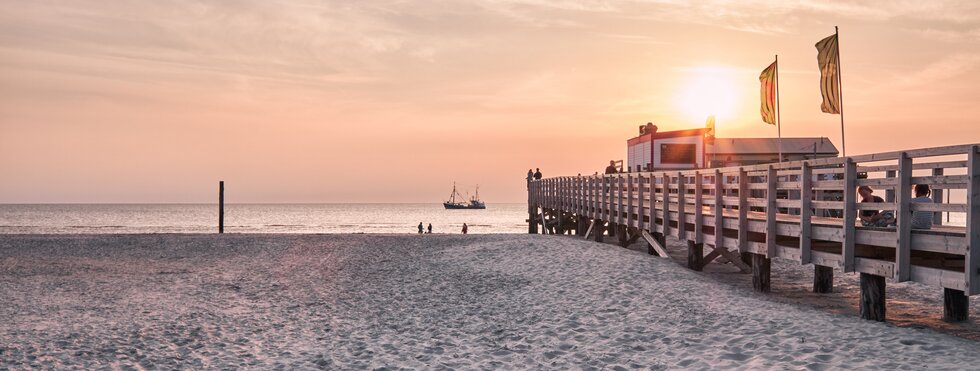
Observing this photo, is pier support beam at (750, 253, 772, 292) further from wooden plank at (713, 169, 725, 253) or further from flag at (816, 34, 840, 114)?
flag at (816, 34, 840, 114)

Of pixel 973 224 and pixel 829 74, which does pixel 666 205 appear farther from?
pixel 973 224

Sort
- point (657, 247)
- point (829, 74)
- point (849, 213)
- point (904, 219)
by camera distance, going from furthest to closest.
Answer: point (657, 247), point (829, 74), point (849, 213), point (904, 219)

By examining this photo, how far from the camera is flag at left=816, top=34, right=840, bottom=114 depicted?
20.5 m

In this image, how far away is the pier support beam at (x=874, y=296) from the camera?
12.2m

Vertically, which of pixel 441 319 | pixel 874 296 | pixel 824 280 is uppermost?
pixel 874 296

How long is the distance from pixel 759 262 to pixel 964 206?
6.75 meters

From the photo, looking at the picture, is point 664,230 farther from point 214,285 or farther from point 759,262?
point 214,285

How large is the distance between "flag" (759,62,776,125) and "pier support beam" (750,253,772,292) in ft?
32.5

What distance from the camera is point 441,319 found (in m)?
13.8

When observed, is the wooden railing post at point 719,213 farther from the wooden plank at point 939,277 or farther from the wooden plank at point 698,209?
the wooden plank at point 939,277

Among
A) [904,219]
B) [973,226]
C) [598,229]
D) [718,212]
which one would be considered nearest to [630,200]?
[598,229]

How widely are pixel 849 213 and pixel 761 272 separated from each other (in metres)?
4.75

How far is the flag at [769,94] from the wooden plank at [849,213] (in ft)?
44.5

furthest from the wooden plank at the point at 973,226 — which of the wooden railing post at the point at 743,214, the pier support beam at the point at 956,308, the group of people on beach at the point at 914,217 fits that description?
the wooden railing post at the point at 743,214
